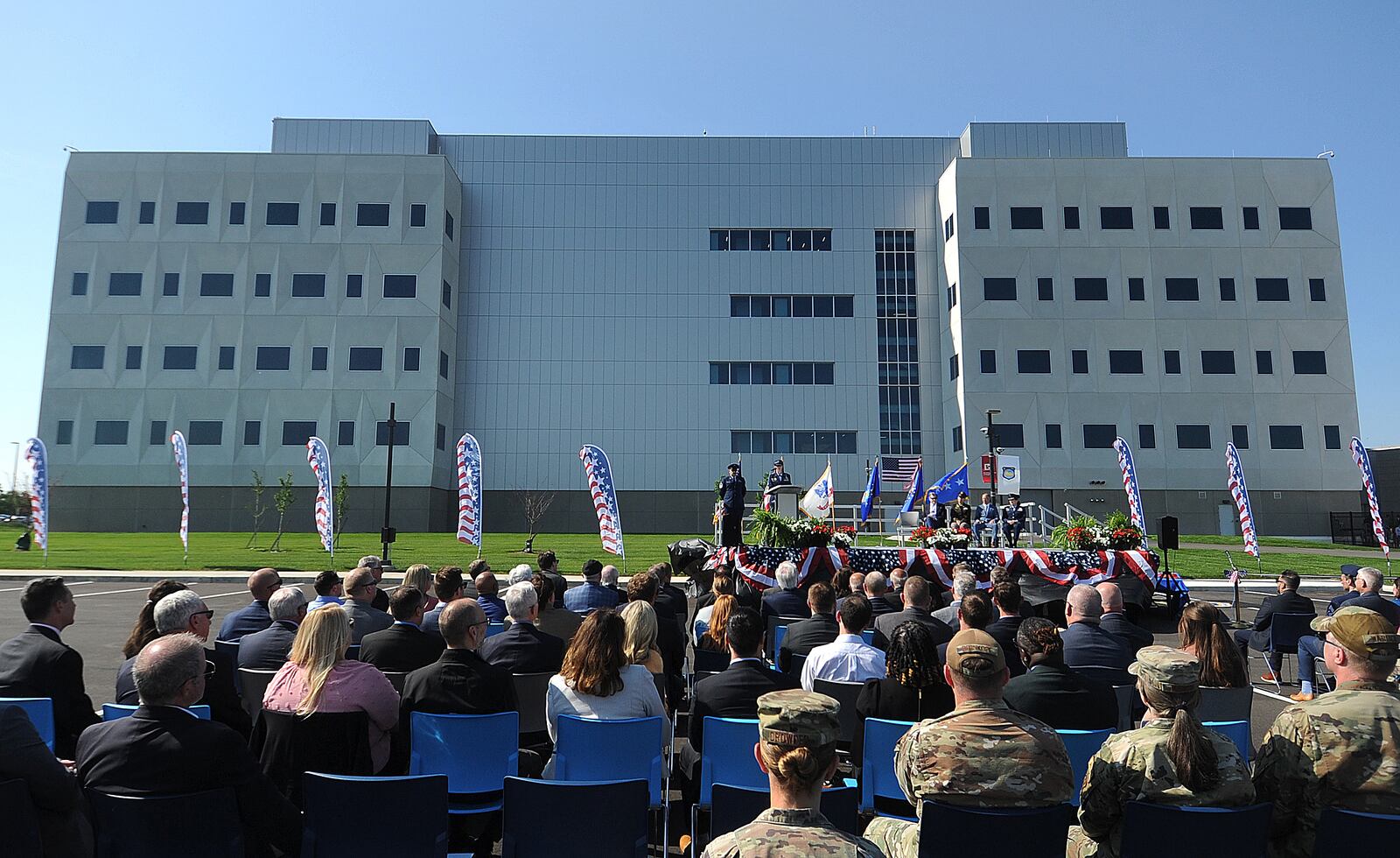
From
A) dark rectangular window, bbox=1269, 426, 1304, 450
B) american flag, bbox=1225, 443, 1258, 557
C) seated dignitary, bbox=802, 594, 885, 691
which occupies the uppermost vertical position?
dark rectangular window, bbox=1269, 426, 1304, 450

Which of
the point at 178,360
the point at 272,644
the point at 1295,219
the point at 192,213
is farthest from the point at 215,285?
the point at 1295,219

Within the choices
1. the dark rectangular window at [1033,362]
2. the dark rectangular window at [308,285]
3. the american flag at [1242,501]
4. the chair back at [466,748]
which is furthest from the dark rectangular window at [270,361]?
the chair back at [466,748]

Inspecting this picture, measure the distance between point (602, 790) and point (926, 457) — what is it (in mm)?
47131

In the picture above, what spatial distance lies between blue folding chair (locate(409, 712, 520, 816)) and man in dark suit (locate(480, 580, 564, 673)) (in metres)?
1.37

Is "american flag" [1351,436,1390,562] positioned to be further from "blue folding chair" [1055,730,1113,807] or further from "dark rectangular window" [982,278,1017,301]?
"blue folding chair" [1055,730,1113,807]

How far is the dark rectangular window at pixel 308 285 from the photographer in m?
46.6

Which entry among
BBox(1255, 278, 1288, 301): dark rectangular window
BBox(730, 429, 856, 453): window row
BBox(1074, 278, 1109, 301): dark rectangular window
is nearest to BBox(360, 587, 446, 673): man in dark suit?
BBox(730, 429, 856, 453): window row

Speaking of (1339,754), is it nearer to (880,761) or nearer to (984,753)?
(984,753)

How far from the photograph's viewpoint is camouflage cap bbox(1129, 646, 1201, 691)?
3.47 m

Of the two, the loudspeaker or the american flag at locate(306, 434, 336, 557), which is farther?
the american flag at locate(306, 434, 336, 557)

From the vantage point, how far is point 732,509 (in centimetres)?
2178

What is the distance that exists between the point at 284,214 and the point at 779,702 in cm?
5230

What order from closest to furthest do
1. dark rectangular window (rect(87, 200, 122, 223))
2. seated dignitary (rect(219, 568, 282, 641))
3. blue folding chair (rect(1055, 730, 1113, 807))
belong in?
blue folding chair (rect(1055, 730, 1113, 807)) → seated dignitary (rect(219, 568, 282, 641)) → dark rectangular window (rect(87, 200, 122, 223))

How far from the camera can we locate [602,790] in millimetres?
3672
